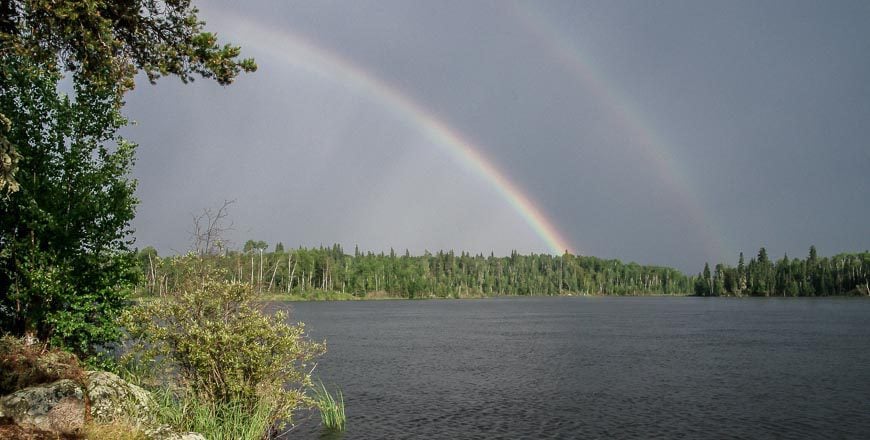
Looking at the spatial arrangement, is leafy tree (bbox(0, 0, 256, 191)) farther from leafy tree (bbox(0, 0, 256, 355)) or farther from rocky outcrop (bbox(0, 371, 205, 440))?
rocky outcrop (bbox(0, 371, 205, 440))

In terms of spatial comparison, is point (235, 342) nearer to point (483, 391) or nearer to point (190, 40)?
point (190, 40)

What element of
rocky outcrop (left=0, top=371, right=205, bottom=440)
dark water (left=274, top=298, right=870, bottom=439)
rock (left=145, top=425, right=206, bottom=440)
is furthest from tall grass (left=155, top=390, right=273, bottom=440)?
dark water (left=274, top=298, right=870, bottom=439)

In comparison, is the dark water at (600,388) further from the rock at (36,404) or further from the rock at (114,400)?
the rock at (36,404)

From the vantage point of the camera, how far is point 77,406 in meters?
15.5

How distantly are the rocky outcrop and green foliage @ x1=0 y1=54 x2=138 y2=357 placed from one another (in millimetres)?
5859

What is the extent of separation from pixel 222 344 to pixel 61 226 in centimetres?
870

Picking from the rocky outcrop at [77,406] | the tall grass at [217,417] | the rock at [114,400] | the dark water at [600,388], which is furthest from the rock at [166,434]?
the dark water at [600,388]

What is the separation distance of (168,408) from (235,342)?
114 inches

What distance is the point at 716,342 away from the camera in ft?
230

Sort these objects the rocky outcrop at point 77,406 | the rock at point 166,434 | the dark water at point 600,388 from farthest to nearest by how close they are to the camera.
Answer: the dark water at point 600,388
the rock at point 166,434
the rocky outcrop at point 77,406

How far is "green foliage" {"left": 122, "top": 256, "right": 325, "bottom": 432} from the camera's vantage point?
18906mm

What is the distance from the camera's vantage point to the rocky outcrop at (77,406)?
14.8 meters

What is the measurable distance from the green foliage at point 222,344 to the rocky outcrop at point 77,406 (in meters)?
2.06

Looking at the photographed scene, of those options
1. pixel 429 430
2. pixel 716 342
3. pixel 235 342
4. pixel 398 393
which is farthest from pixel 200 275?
pixel 716 342
